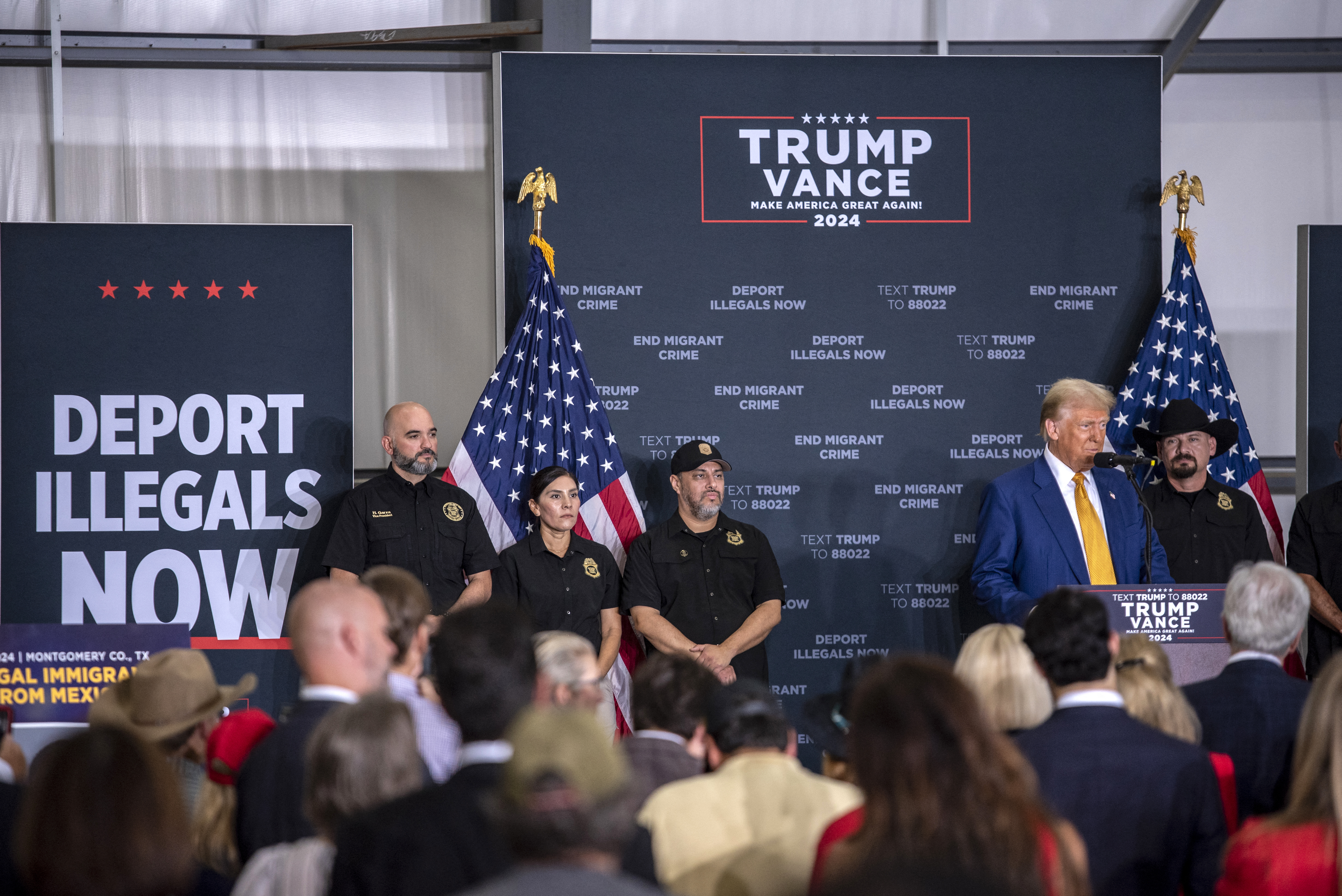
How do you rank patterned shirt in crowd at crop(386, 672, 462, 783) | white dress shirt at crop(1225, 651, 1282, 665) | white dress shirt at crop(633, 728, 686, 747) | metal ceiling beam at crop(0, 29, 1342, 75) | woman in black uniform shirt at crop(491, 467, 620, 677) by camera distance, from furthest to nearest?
metal ceiling beam at crop(0, 29, 1342, 75) < woman in black uniform shirt at crop(491, 467, 620, 677) < white dress shirt at crop(1225, 651, 1282, 665) < white dress shirt at crop(633, 728, 686, 747) < patterned shirt in crowd at crop(386, 672, 462, 783)

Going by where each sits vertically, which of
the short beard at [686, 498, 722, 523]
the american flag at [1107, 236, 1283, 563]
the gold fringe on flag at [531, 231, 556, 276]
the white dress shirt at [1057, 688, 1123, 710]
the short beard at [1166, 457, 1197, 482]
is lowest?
the white dress shirt at [1057, 688, 1123, 710]

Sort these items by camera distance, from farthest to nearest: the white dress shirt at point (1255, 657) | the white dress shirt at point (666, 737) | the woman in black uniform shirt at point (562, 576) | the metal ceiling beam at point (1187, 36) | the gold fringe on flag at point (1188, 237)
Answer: the metal ceiling beam at point (1187, 36) → the gold fringe on flag at point (1188, 237) → the woman in black uniform shirt at point (562, 576) → the white dress shirt at point (1255, 657) → the white dress shirt at point (666, 737)

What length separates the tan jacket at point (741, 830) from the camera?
2453mm

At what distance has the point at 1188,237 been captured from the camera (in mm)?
6363

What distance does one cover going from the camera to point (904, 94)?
6.41 metres

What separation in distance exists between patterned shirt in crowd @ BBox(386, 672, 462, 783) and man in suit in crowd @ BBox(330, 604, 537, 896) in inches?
22.5

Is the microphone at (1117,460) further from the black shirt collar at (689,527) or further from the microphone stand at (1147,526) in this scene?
the black shirt collar at (689,527)

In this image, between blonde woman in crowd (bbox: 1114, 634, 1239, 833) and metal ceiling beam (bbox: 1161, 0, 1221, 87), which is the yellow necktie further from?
metal ceiling beam (bbox: 1161, 0, 1221, 87)

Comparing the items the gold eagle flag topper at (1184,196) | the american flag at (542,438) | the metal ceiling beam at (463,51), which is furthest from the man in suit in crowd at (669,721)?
the metal ceiling beam at (463,51)

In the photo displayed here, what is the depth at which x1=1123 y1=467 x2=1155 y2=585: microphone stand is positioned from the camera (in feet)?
16.0

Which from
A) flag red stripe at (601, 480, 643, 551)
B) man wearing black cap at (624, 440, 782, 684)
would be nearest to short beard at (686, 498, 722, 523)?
man wearing black cap at (624, 440, 782, 684)

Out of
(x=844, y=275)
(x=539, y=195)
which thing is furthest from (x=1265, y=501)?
(x=539, y=195)

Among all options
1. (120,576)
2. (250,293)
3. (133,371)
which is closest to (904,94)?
(250,293)

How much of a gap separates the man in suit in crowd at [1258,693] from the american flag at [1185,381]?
119 inches
